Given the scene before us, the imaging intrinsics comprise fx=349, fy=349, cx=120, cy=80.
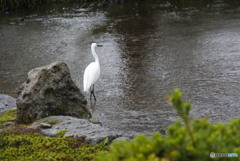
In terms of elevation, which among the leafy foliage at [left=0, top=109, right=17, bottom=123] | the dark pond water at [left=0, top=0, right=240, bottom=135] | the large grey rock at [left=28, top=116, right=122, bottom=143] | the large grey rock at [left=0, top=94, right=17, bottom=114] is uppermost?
the large grey rock at [left=28, top=116, right=122, bottom=143]

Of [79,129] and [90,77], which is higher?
[79,129]

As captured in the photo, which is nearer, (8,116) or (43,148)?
(43,148)

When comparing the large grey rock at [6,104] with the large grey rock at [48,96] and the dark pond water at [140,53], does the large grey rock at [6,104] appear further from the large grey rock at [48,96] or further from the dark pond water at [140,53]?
the dark pond water at [140,53]

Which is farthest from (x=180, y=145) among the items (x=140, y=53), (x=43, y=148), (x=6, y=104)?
(x=140, y=53)

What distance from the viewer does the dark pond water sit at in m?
7.85

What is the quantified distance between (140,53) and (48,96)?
665 cm

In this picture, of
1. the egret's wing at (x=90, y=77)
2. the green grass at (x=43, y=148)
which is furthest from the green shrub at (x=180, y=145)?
the egret's wing at (x=90, y=77)

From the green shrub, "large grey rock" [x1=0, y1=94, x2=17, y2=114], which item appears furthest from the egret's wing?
the green shrub

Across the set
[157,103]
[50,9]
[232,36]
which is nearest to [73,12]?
[50,9]

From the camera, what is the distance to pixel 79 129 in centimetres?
535

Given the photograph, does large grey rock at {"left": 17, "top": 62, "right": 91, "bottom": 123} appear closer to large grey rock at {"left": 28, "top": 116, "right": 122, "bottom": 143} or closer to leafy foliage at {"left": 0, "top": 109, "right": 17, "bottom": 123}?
leafy foliage at {"left": 0, "top": 109, "right": 17, "bottom": 123}

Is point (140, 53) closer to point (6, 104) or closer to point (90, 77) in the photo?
point (90, 77)

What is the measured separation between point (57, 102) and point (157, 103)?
2.48 m

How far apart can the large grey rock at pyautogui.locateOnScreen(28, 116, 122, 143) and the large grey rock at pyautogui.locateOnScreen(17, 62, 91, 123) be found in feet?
1.50
